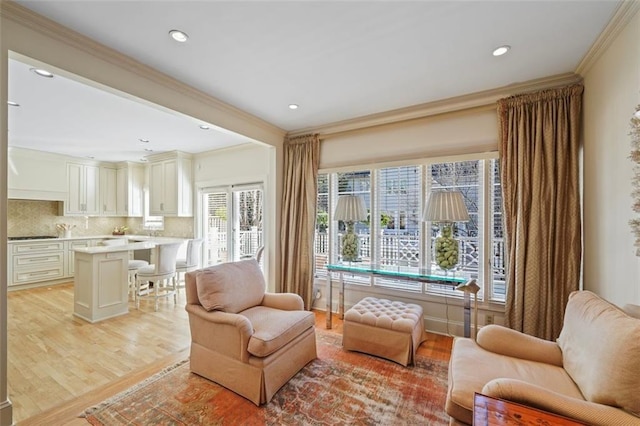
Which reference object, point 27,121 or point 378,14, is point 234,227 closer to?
point 27,121

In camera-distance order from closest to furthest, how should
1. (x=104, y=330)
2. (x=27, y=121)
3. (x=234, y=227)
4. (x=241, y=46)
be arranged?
(x=241, y=46), (x=104, y=330), (x=27, y=121), (x=234, y=227)

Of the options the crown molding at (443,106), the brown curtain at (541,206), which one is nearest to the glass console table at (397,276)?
the brown curtain at (541,206)

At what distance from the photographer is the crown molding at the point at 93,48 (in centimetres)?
172

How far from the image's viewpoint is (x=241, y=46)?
2.10m

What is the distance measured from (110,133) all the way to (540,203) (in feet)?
18.6

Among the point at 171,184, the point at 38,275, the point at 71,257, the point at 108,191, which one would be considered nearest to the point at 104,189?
the point at 108,191

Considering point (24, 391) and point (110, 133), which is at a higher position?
point (110, 133)

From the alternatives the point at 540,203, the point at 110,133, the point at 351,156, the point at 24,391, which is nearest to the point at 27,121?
the point at 110,133

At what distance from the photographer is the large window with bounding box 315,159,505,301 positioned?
9.82ft

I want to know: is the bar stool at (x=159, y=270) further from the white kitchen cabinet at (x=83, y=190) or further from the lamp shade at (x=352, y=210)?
the white kitchen cabinet at (x=83, y=190)

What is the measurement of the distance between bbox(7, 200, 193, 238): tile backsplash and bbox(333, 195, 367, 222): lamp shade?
12.3ft

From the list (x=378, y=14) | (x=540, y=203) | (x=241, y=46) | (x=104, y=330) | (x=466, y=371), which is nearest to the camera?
(x=466, y=371)

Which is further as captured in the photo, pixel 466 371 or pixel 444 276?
pixel 444 276

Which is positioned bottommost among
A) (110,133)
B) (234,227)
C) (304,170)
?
(234,227)
